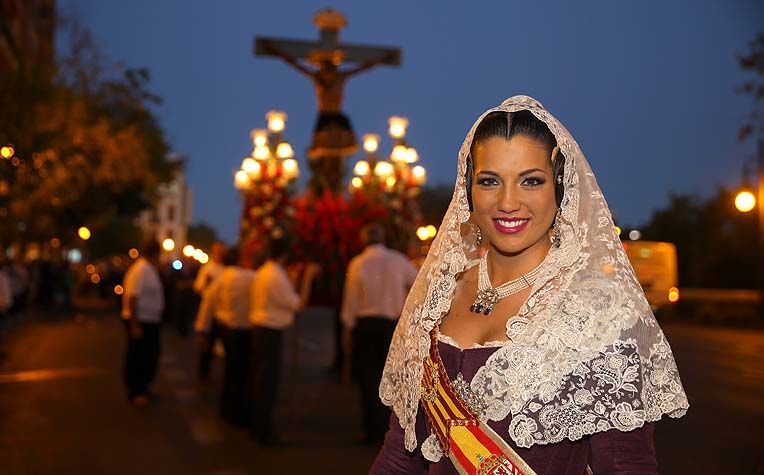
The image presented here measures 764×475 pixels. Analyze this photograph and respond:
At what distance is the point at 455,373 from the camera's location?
9.37 feet

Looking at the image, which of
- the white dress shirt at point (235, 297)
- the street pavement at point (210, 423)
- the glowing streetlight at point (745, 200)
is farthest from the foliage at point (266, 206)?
the glowing streetlight at point (745, 200)

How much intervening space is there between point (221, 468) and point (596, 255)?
20.7ft

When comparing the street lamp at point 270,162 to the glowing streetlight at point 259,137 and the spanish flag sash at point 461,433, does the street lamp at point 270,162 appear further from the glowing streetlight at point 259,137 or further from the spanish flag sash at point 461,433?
the spanish flag sash at point 461,433

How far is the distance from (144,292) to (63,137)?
2117 centimetres

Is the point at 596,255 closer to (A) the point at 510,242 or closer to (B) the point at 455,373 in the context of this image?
(A) the point at 510,242

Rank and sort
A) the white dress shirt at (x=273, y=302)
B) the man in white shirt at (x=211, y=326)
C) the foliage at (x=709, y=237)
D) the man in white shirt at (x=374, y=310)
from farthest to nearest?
the foliage at (x=709, y=237)
the man in white shirt at (x=211, y=326)
the white dress shirt at (x=273, y=302)
the man in white shirt at (x=374, y=310)

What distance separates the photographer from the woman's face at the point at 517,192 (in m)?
2.84

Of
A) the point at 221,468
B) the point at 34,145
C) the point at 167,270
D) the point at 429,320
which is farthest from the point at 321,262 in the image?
the point at 167,270

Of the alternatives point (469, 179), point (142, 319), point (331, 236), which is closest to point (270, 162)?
point (331, 236)

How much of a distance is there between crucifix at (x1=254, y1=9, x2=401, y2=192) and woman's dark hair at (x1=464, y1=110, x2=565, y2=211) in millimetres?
13539

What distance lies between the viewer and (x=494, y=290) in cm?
297

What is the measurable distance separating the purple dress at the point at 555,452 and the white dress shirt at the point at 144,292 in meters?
9.57

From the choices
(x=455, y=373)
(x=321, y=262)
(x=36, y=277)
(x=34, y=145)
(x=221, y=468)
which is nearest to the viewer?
(x=455, y=373)

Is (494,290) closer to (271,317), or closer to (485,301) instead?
(485,301)
